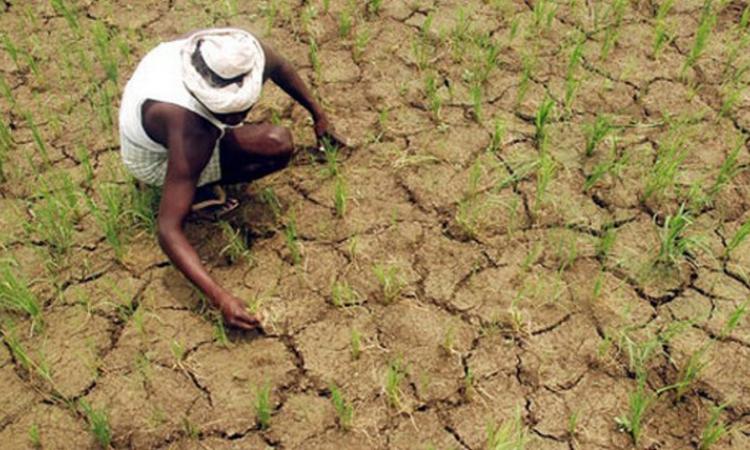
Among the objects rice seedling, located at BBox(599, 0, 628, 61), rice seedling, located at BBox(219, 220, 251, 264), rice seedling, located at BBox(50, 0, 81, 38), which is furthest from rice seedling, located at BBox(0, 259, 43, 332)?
rice seedling, located at BBox(599, 0, 628, 61)

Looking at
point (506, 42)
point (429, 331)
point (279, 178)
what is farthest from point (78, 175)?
point (506, 42)

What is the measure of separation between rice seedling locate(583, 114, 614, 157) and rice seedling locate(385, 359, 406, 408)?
3.71 ft

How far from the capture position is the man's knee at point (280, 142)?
266cm

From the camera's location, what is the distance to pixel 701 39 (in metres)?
3.22

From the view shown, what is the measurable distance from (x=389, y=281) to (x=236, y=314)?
1.61ft

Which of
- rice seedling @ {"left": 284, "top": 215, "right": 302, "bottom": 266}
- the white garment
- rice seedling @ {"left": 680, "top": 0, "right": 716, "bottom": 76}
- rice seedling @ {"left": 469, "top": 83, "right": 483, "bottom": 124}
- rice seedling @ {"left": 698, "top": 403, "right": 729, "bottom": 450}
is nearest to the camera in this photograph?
rice seedling @ {"left": 698, "top": 403, "right": 729, "bottom": 450}

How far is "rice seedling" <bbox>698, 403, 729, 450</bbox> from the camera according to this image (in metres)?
2.10

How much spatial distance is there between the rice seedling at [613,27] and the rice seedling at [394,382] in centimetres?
171

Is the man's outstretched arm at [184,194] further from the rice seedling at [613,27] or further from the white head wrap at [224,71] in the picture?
the rice seedling at [613,27]

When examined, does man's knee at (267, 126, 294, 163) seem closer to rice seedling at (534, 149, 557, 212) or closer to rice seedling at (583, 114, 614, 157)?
rice seedling at (534, 149, 557, 212)

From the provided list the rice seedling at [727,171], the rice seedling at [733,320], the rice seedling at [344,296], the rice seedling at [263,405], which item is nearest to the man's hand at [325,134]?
the rice seedling at [344,296]

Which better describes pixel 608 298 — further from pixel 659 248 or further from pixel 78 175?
pixel 78 175

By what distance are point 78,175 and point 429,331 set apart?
1.45m

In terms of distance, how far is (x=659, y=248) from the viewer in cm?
266
